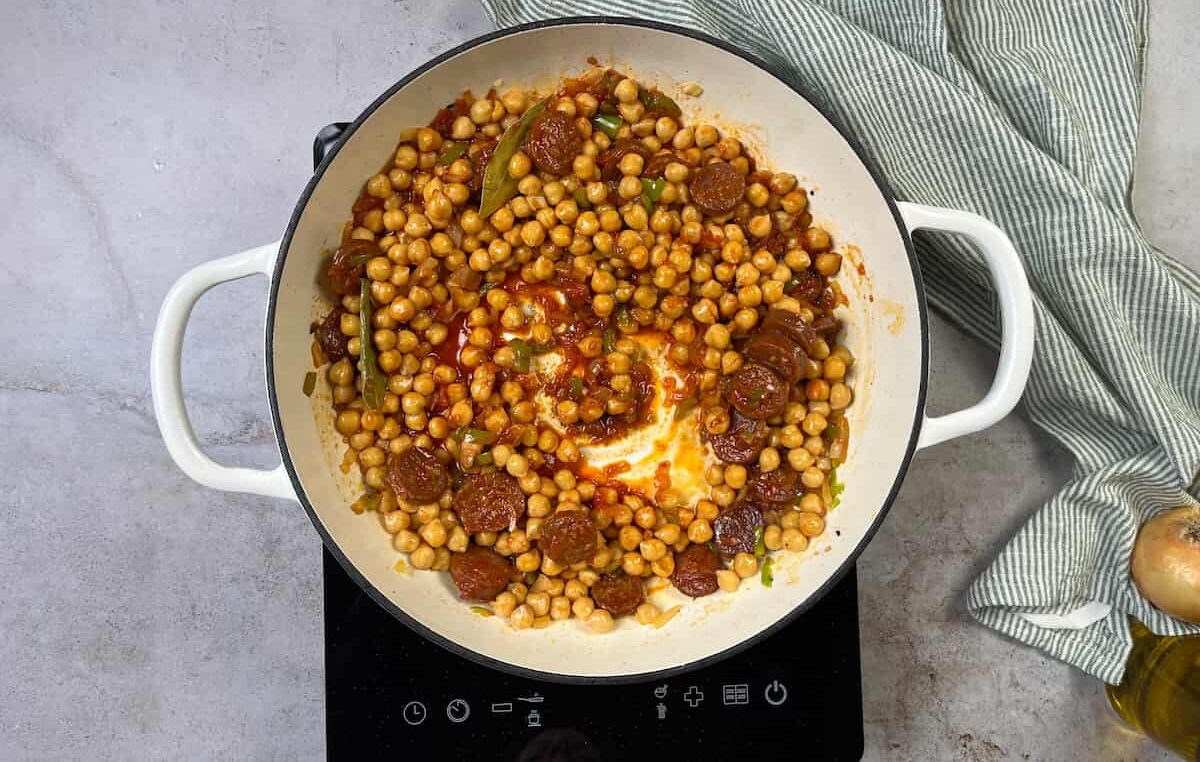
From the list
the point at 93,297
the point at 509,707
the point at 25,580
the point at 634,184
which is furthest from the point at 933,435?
the point at 25,580

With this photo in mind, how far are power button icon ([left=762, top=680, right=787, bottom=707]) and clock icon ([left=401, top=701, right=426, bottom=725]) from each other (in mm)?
729

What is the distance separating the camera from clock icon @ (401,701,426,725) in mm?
2104

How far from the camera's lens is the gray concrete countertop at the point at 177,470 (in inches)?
90.9

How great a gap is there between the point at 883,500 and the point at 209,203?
1653 millimetres

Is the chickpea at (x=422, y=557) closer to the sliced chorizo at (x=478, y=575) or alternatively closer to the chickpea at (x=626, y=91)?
the sliced chorizo at (x=478, y=575)

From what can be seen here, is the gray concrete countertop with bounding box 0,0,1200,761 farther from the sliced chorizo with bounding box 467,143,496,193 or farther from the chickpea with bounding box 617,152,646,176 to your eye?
the chickpea with bounding box 617,152,646,176

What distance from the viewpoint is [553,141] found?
211cm

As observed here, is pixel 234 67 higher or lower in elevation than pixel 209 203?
higher

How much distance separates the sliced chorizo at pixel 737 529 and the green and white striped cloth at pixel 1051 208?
544mm

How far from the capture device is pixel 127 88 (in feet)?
7.64

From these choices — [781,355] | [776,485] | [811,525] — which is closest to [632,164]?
[781,355]

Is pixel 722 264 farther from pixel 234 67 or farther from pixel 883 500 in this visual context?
pixel 234 67

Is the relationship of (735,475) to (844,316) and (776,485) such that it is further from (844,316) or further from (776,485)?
(844,316)

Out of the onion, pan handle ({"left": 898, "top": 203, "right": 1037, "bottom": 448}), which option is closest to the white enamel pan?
pan handle ({"left": 898, "top": 203, "right": 1037, "bottom": 448})
